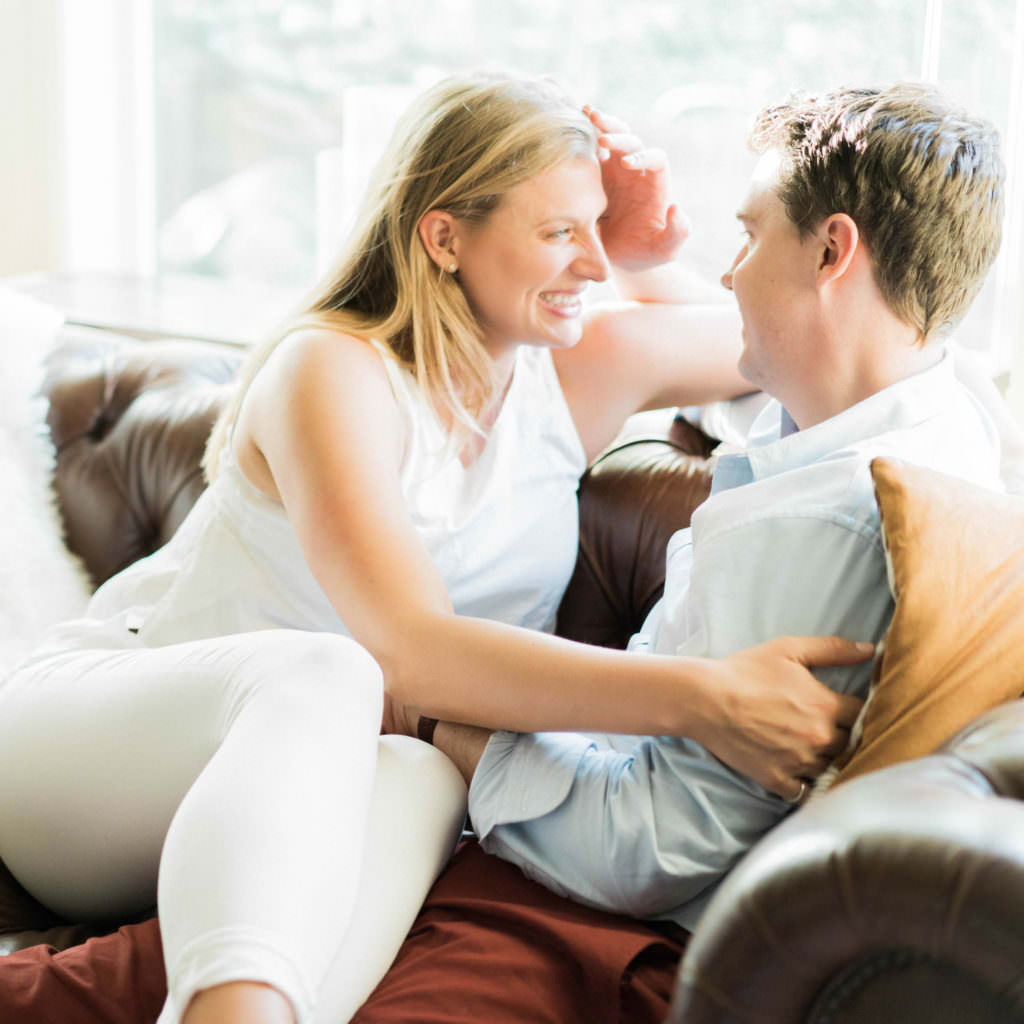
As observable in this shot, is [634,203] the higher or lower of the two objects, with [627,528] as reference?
higher

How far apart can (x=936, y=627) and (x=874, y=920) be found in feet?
1.04

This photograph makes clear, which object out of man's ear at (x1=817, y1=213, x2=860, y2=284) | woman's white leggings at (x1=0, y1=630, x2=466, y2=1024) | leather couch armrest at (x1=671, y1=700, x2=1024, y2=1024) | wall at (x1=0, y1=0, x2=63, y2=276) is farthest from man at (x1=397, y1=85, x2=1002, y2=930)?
wall at (x1=0, y1=0, x2=63, y2=276)

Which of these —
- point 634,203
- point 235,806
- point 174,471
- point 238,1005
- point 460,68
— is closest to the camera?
point 238,1005

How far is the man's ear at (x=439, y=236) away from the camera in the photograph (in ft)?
4.79

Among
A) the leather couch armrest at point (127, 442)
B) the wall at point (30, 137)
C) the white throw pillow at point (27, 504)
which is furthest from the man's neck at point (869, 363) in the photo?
the wall at point (30, 137)

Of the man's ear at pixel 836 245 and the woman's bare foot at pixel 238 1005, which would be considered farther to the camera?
the man's ear at pixel 836 245

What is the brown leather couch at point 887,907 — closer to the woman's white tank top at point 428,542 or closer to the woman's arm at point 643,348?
the woman's white tank top at point 428,542

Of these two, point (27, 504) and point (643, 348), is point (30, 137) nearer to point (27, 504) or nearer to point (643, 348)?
point (27, 504)

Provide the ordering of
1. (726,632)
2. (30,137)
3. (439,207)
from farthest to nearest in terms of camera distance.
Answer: (30,137) < (439,207) < (726,632)

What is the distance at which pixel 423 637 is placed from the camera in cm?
117

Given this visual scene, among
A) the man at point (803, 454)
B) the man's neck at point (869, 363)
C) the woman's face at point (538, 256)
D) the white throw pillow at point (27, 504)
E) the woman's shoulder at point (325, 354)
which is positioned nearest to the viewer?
the man at point (803, 454)

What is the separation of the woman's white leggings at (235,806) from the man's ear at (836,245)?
1.82ft

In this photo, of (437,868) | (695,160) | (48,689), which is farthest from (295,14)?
(437,868)

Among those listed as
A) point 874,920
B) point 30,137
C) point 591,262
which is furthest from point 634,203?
point 30,137
